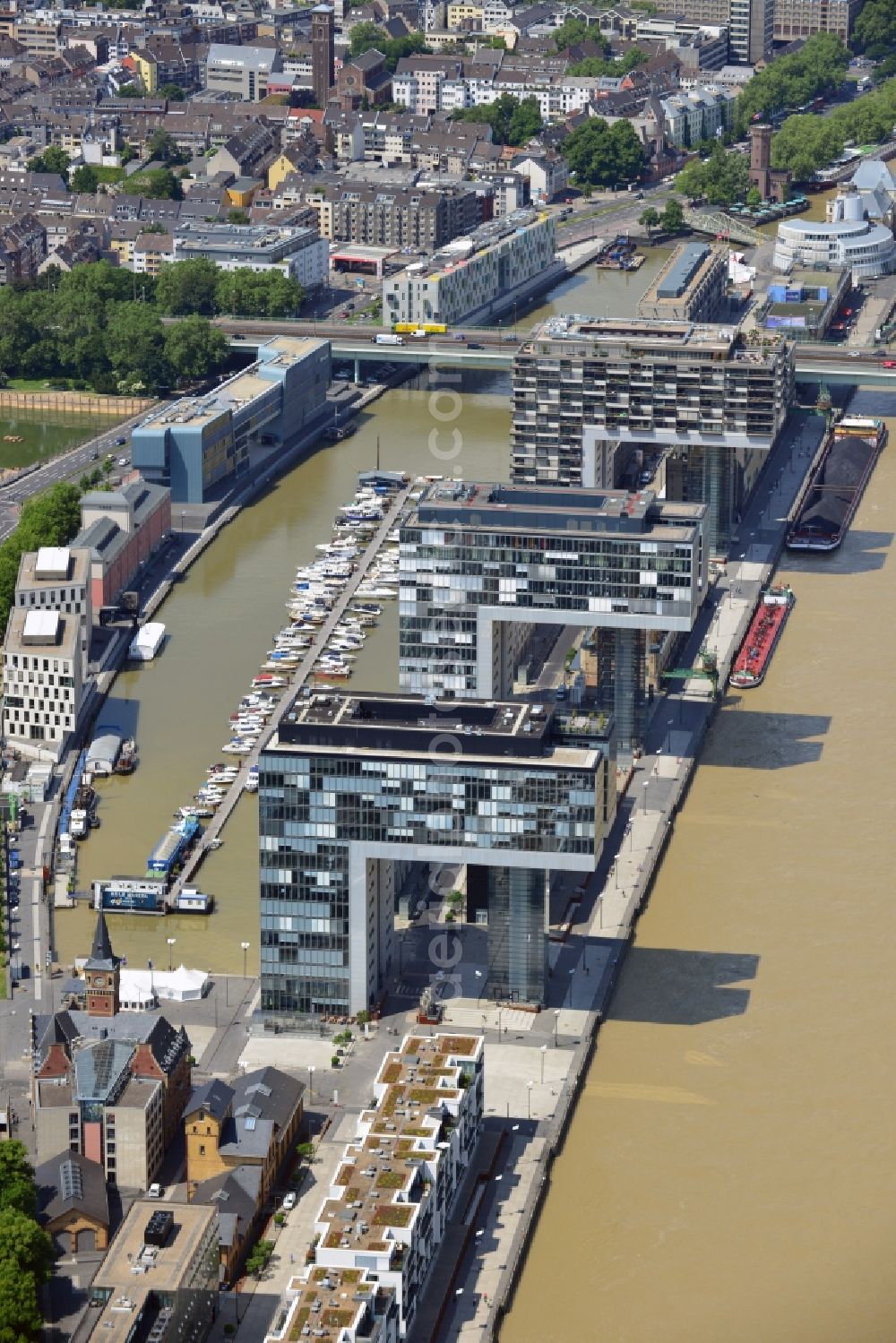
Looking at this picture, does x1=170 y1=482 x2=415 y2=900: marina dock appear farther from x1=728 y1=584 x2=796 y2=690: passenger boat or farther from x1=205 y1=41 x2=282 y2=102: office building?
x1=205 y1=41 x2=282 y2=102: office building

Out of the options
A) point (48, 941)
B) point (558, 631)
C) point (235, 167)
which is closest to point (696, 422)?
point (558, 631)

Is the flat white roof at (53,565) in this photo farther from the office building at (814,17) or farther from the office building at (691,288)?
the office building at (814,17)

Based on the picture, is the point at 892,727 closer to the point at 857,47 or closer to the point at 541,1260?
the point at 541,1260

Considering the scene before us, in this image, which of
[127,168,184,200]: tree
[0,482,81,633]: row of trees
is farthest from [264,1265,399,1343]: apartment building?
[127,168,184,200]: tree

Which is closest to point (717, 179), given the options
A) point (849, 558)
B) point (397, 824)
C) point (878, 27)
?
point (878, 27)

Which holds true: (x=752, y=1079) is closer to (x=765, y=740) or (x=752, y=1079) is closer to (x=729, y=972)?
(x=729, y=972)

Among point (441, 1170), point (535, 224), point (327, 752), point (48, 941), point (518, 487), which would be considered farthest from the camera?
point (535, 224)
